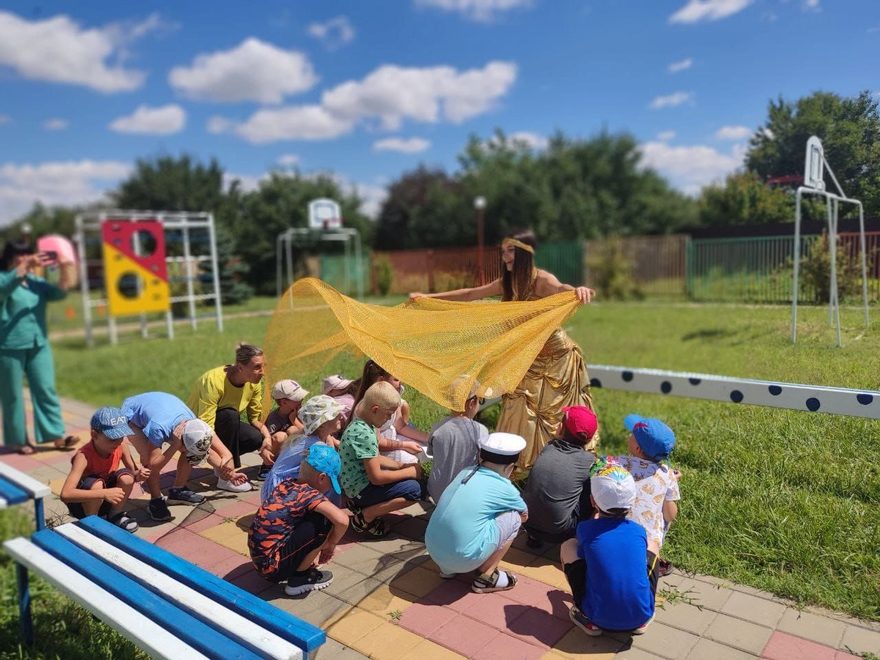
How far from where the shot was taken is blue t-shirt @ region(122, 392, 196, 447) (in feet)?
13.4

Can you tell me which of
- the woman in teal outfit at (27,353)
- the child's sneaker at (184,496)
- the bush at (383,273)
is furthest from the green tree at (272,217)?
the child's sneaker at (184,496)

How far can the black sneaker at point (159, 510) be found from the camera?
4273 millimetres

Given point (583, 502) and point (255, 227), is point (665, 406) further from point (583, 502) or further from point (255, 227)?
point (255, 227)

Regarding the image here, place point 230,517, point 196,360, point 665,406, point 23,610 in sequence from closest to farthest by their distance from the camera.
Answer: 1. point 23,610
2. point 230,517
3. point 665,406
4. point 196,360

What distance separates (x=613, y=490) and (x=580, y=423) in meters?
0.88

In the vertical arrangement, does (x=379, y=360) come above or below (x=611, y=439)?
above

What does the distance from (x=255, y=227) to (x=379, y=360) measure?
26.4m

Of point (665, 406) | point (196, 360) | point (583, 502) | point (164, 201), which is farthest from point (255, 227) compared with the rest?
point (583, 502)

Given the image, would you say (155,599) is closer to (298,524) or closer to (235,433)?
(298,524)

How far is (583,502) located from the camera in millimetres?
3652

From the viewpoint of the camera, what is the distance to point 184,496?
4.57 metres

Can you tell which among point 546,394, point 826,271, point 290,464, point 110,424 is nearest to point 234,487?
point 110,424

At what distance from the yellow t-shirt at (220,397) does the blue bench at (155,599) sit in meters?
1.34

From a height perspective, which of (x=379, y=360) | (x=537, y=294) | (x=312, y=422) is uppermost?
(x=537, y=294)
